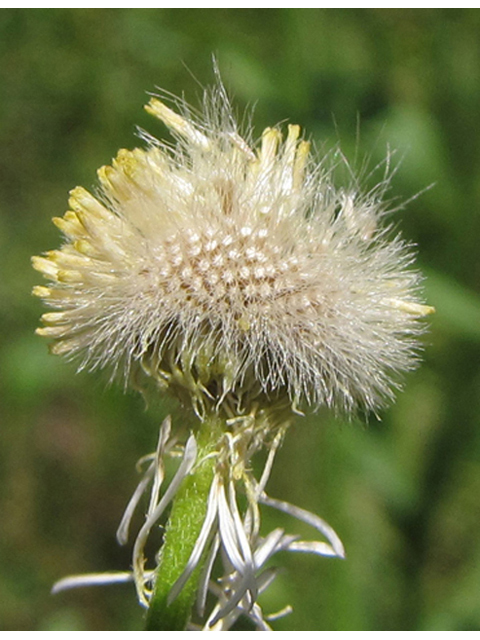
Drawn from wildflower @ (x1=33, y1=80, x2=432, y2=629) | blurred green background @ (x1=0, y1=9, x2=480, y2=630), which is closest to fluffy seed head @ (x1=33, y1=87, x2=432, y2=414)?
wildflower @ (x1=33, y1=80, x2=432, y2=629)

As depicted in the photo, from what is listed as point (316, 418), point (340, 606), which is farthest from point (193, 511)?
point (340, 606)

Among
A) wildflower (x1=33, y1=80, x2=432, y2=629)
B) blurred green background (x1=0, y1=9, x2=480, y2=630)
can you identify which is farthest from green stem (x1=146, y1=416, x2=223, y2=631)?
blurred green background (x1=0, y1=9, x2=480, y2=630)

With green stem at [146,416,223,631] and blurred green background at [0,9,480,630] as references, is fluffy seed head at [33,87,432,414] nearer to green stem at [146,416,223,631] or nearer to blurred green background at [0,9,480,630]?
green stem at [146,416,223,631]

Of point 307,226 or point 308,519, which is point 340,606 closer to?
point 308,519

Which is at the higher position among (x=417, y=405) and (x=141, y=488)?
(x=417, y=405)

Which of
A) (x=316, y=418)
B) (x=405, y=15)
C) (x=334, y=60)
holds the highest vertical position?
(x=405, y=15)

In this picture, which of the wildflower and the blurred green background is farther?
the blurred green background

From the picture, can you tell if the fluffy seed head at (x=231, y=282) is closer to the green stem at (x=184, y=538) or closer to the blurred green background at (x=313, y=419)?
the green stem at (x=184, y=538)

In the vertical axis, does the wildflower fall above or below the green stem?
above
